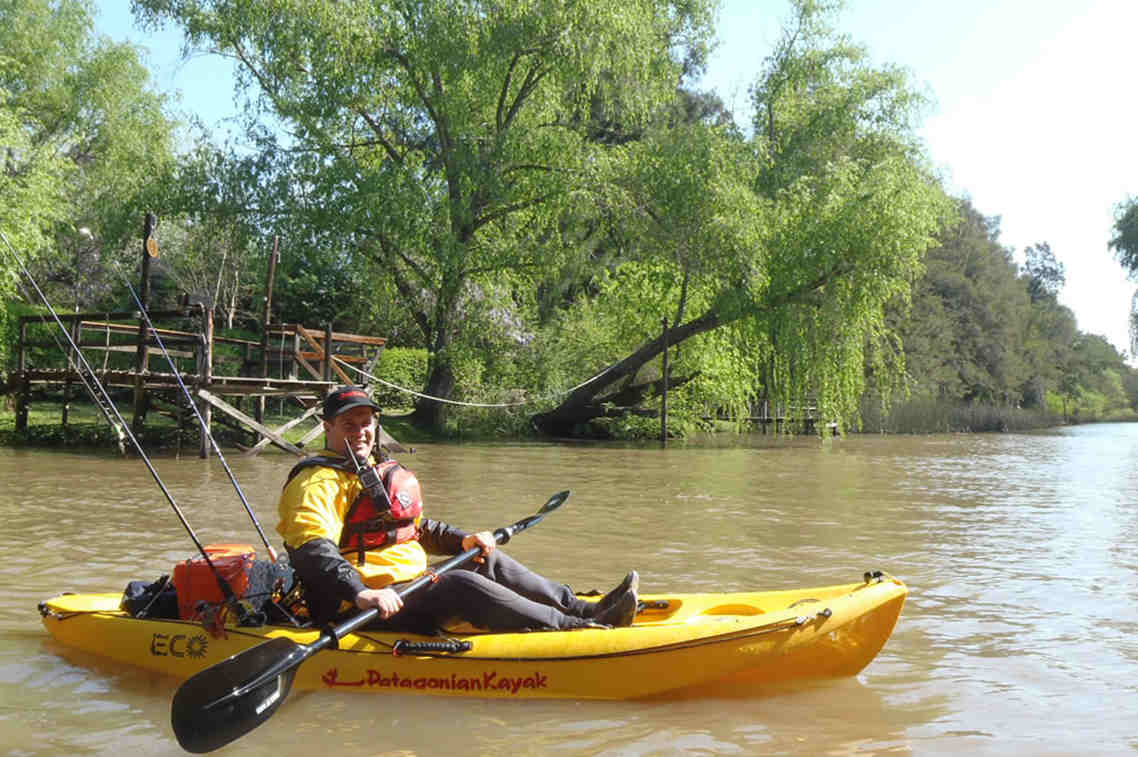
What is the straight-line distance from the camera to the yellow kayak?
4473 mm

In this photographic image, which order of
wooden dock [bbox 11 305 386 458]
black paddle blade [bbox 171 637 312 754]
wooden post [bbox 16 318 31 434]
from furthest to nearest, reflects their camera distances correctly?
wooden post [bbox 16 318 31 434] → wooden dock [bbox 11 305 386 458] → black paddle blade [bbox 171 637 312 754]

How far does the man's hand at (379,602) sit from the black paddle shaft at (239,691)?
0.07 ft

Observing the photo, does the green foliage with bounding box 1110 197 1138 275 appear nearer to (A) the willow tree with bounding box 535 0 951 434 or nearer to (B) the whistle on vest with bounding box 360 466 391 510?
(A) the willow tree with bounding box 535 0 951 434

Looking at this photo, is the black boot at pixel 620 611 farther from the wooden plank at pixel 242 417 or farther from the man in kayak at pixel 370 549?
the wooden plank at pixel 242 417

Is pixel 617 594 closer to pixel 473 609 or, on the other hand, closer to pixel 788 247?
pixel 473 609

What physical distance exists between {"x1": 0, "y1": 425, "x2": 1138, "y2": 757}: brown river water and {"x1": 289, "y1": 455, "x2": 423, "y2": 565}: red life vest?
2.14 ft

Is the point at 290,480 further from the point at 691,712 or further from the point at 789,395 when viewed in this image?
the point at 789,395

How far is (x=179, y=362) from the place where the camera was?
21547 millimetres

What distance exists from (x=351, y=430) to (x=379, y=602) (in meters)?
0.76

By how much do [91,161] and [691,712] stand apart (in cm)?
2490


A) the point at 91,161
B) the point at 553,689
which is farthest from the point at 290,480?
the point at 91,161

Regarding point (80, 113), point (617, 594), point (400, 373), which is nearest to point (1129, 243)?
point (400, 373)

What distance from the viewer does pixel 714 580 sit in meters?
7.14

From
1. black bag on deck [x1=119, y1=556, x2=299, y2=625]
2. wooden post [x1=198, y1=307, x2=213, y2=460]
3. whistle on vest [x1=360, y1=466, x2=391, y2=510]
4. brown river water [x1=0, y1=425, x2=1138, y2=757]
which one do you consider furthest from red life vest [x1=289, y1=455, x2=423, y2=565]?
wooden post [x1=198, y1=307, x2=213, y2=460]
